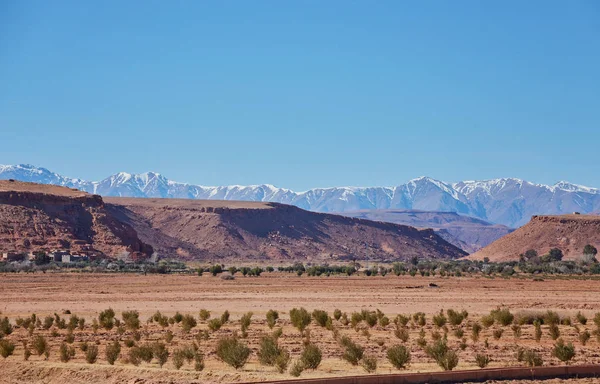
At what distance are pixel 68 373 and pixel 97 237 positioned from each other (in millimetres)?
102530

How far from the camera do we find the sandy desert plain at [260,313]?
2262 cm

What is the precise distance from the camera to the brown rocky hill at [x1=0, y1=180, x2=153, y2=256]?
114 metres

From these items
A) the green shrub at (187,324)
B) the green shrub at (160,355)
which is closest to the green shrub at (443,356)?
the green shrub at (160,355)

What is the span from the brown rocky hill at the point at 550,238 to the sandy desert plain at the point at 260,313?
201 ft

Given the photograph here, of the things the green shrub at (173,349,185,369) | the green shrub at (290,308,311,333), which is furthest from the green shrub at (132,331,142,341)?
the green shrub at (173,349,185,369)

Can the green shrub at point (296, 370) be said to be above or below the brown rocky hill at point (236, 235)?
below

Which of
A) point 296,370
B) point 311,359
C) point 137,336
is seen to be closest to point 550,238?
point 137,336

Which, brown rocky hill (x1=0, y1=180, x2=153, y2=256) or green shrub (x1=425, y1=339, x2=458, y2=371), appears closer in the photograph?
green shrub (x1=425, y1=339, x2=458, y2=371)

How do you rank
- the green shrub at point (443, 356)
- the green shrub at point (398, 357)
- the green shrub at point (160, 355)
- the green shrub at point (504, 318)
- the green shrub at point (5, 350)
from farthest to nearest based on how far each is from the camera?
the green shrub at point (504, 318) → the green shrub at point (5, 350) → the green shrub at point (160, 355) → the green shrub at point (398, 357) → the green shrub at point (443, 356)

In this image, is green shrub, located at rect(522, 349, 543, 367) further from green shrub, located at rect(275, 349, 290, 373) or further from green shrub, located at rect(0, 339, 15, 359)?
green shrub, located at rect(0, 339, 15, 359)

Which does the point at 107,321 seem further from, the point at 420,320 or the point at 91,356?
the point at 420,320

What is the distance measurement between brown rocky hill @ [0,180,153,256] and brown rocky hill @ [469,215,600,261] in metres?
63.4

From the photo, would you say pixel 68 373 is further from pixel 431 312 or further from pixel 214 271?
pixel 214 271

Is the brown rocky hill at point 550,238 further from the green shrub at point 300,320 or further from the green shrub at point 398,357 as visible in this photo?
the green shrub at point 398,357
